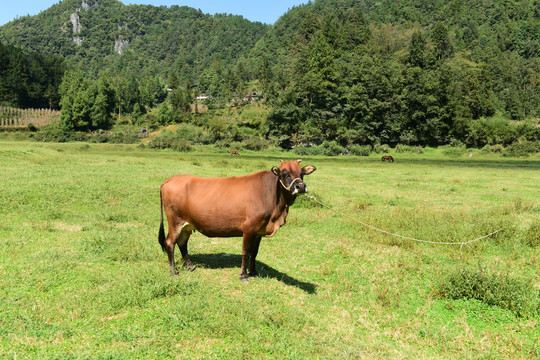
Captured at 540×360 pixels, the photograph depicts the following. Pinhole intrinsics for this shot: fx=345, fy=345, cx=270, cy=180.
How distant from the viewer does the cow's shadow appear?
8.01 m

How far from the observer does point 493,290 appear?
7109 mm

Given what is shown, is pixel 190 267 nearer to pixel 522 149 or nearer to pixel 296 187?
pixel 296 187

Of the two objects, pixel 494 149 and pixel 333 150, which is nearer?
pixel 494 149

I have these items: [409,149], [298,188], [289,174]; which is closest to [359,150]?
[409,149]

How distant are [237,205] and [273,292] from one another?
1994 millimetres

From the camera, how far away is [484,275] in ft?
24.6

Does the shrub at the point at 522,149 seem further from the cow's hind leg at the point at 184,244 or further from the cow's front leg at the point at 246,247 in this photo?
the cow's hind leg at the point at 184,244

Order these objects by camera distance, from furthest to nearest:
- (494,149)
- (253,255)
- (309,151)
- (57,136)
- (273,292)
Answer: (57,136), (309,151), (494,149), (253,255), (273,292)

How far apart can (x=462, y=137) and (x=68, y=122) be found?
9680 cm

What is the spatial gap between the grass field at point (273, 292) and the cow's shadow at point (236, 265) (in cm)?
5

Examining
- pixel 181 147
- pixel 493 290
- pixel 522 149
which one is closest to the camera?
pixel 493 290

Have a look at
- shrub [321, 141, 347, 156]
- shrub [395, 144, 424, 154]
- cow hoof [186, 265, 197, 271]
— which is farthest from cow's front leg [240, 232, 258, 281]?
shrub [395, 144, 424, 154]

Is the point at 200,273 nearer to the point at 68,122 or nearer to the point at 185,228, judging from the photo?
the point at 185,228

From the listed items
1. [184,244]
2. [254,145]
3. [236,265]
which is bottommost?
[236,265]
